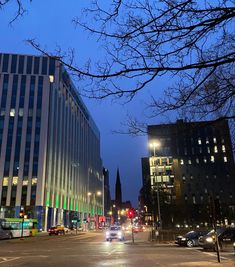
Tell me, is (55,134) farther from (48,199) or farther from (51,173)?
(48,199)

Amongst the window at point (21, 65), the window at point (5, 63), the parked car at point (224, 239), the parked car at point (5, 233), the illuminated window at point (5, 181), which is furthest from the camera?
the window at point (21, 65)

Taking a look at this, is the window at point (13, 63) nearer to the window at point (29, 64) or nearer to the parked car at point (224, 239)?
the window at point (29, 64)

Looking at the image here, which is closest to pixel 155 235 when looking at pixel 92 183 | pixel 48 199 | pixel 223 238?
pixel 223 238

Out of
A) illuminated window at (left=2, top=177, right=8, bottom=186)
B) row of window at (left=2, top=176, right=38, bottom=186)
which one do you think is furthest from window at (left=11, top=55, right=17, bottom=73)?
row of window at (left=2, top=176, right=38, bottom=186)

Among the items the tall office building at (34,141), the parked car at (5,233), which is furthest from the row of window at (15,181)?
the parked car at (5,233)

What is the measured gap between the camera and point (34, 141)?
272 feet

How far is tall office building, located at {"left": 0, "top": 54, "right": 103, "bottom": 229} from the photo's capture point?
264 feet

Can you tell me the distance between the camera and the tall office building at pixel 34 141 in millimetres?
80438

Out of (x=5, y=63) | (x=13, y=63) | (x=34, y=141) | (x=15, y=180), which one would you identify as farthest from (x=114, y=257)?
(x=5, y=63)

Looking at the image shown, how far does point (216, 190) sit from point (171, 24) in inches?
4989

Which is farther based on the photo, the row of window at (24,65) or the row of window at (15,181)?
the row of window at (24,65)

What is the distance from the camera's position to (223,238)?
24156 mm

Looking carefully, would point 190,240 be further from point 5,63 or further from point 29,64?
point 5,63

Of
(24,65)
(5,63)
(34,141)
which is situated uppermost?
(5,63)
